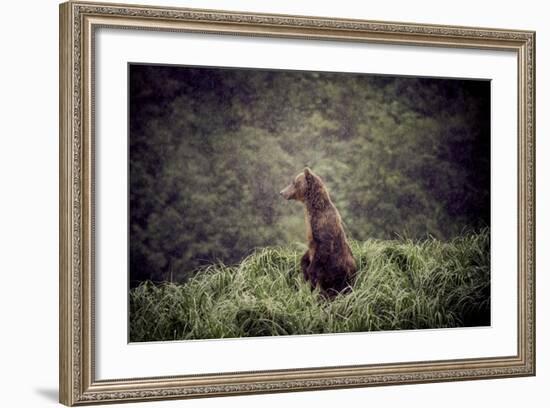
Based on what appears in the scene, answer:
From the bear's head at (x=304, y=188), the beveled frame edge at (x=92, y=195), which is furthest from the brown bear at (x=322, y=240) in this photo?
the beveled frame edge at (x=92, y=195)

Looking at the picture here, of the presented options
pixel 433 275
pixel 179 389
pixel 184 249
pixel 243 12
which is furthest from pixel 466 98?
pixel 179 389

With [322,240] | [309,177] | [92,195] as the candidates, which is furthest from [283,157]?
[92,195]

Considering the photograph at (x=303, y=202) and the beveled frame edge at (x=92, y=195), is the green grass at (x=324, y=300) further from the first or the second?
the beveled frame edge at (x=92, y=195)

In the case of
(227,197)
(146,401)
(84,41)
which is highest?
(84,41)

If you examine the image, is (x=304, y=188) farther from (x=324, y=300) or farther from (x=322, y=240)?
(x=324, y=300)

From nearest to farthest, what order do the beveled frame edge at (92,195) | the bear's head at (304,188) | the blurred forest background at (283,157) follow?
1. the beveled frame edge at (92,195)
2. the blurred forest background at (283,157)
3. the bear's head at (304,188)

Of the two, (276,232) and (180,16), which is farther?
(276,232)

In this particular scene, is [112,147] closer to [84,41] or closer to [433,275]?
[84,41]
